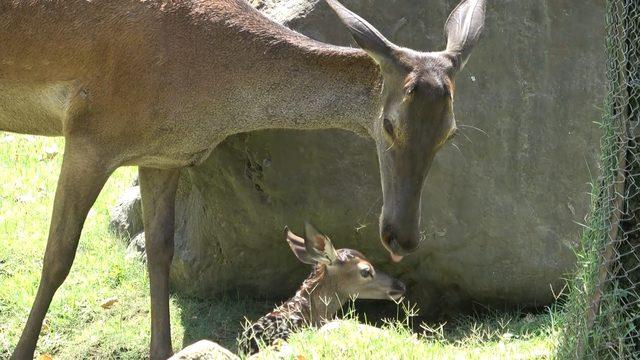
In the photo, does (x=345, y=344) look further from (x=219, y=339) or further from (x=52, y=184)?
(x=52, y=184)

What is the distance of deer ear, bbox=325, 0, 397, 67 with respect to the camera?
257 inches

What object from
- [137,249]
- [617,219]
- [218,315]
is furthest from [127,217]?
[617,219]

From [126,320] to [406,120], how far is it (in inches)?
125

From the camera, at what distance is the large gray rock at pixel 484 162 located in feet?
26.2

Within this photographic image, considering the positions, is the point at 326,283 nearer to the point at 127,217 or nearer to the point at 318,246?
the point at 318,246

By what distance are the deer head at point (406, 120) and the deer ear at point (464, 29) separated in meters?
0.07

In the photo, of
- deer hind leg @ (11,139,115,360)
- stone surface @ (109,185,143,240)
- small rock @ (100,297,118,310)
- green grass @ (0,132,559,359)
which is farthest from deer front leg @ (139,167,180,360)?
stone surface @ (109,185,143,240)

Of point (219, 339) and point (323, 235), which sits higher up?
point (323, 235)

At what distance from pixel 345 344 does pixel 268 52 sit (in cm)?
194

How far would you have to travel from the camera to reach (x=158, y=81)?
721 cm

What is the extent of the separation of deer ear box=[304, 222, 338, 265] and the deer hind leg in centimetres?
145

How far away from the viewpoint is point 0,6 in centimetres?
755

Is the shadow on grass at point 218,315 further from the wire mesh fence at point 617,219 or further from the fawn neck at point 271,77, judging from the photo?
→ the wire mesh fence at point 617,219

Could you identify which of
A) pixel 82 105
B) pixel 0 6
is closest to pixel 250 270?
pixel 82 105
